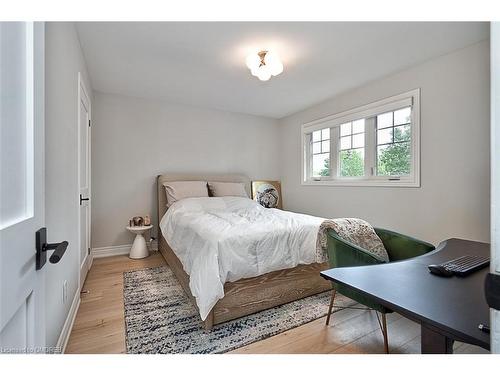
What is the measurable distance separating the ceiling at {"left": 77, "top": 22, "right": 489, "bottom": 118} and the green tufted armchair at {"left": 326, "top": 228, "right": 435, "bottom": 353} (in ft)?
5.52

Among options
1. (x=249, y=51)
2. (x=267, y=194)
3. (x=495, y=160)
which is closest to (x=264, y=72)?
(x=249, y=51)

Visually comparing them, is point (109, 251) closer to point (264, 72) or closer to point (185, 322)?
point (185, 322)

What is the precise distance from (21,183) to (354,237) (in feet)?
6.11

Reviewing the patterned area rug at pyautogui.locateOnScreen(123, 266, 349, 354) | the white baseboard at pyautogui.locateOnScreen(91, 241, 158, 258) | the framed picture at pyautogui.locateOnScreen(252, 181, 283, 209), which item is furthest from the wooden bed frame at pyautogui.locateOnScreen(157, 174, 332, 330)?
the framed picture at pyautogui.locateOnScreen(252, 181, 283, 209)

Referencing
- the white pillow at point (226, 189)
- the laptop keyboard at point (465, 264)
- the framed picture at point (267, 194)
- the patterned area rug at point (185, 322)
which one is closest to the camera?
the laptop keyboard at point (465, 264)

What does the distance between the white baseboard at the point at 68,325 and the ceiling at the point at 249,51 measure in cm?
224

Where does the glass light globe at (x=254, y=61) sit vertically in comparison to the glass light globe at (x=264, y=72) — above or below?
above

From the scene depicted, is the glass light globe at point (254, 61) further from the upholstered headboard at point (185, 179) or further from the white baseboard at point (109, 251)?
the white baseboard at point (109, 251)

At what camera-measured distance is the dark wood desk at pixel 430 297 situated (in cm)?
71

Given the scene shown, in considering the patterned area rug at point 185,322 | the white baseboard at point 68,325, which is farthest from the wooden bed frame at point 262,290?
the white baseboard at point 68,325

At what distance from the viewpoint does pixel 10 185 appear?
564 mm

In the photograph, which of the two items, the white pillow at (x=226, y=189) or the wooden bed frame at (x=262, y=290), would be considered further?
the white pillow at (x=226, y=189)

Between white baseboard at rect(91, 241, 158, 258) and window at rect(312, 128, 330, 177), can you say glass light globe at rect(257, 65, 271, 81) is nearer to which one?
window at rect(312, 128, 330, 177)
